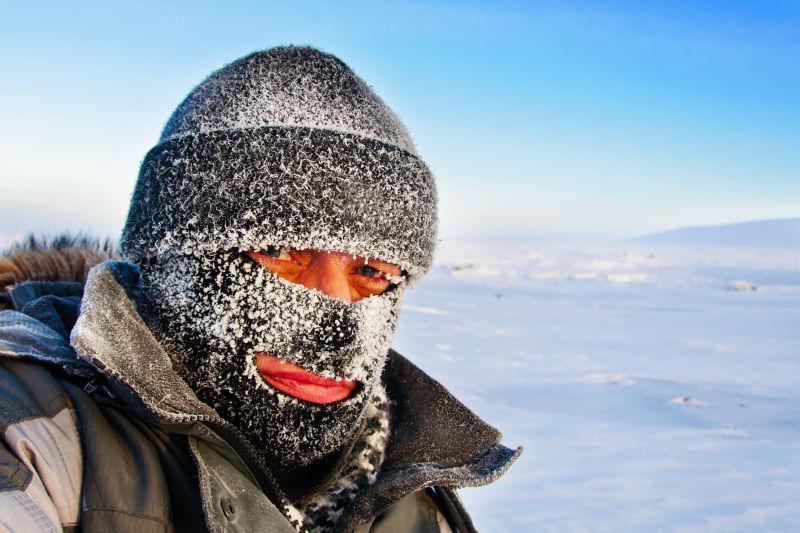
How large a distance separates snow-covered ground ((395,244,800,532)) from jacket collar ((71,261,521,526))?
77 cm

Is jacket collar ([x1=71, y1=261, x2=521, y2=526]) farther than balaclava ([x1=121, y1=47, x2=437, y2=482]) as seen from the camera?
No

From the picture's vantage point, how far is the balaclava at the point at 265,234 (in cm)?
140

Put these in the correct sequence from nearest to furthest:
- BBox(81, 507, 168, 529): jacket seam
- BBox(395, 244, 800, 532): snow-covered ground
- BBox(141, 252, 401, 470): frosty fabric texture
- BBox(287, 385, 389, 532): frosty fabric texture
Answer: BBox(81, 507, 168, 529): jacket seam, BBox(141, 252, 401, 470): frosty fabric texture, BBox(287, 385, 389, 532): frosty fabric texture, BBox(395, 244, 800, 532): snow-covered ground

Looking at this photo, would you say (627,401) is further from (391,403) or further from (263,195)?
(263,195)

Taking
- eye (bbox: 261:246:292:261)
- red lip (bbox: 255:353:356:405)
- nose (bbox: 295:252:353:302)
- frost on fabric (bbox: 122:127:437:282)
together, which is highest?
frost on fabric (bbox: 122:127:437:282)

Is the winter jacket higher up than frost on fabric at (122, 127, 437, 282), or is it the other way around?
frost on fabric at (122, 127, 437, 282)

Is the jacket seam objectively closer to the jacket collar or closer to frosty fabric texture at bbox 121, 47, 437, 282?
the jacket collar

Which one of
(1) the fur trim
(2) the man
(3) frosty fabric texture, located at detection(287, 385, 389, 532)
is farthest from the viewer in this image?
(1) the fur trim

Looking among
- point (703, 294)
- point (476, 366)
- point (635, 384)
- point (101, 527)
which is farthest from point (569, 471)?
point (703, 294)

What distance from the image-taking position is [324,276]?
4.84 ft

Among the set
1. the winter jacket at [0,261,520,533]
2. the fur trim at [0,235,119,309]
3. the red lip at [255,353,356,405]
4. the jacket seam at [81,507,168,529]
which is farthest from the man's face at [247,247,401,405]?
the fur trim at [0,235,119,309]

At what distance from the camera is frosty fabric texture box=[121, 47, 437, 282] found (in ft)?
4.63

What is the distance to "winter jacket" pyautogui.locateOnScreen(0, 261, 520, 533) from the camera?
41.3 inches

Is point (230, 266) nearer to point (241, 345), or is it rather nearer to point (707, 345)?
point (241, 345)
